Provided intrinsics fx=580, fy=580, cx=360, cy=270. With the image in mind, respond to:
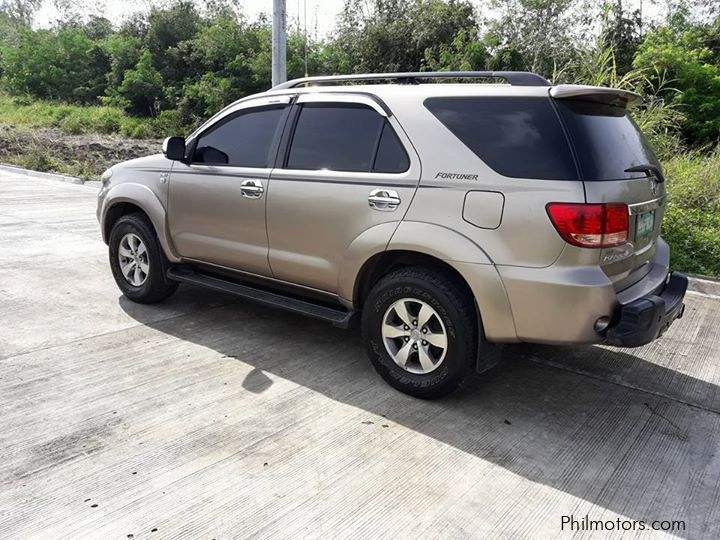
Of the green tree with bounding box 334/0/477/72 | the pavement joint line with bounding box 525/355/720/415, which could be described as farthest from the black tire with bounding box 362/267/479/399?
the green tree with bounding box 334/0/477/72

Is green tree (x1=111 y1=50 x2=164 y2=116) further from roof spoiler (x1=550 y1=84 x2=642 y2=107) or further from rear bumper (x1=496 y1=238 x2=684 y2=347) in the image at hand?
rear bumper (x1=496 y1=238 x2=684 y2=347)

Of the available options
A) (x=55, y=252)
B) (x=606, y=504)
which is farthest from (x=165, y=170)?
(x=606, y=504)

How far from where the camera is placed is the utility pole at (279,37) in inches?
314

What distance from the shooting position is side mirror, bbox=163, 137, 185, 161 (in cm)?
457

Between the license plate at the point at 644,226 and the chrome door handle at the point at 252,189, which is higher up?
the chrome door handle at the point at 252,189

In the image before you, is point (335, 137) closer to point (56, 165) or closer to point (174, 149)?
point (174, 149)

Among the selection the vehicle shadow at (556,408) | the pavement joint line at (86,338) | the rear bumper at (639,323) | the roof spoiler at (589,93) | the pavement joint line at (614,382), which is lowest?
the pavement joint line at (614,382)

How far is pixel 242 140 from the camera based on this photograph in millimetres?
4375

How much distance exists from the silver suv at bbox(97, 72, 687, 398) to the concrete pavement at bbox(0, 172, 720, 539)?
421 millimetres

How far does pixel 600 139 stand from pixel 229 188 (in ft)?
8.35

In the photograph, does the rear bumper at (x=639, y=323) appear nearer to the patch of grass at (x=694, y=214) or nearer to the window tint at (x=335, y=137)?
the window tint at (x=335, y=137)

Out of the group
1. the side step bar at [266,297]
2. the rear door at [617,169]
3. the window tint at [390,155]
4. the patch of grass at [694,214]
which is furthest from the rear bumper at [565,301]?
the patch of grass at [694,214]

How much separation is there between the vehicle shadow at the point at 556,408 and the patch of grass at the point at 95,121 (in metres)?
20.3

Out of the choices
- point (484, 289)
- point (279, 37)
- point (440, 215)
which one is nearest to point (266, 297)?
point (440, 215)
